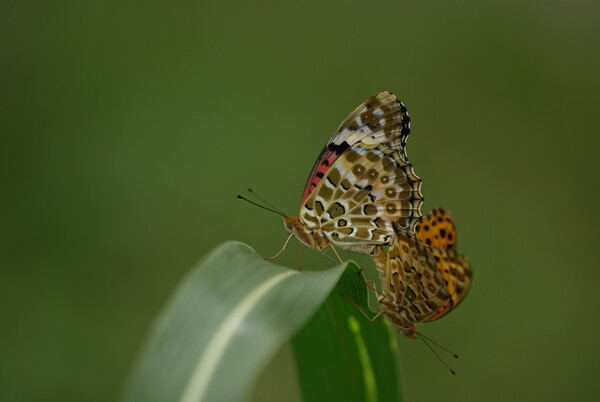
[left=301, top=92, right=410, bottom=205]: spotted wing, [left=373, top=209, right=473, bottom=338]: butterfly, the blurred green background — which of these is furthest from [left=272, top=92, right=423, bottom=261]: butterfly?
the blurred green background

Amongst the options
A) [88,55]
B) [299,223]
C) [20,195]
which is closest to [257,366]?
[299,223]

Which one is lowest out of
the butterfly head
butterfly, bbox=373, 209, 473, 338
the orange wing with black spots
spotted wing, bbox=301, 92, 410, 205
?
the butterfly head

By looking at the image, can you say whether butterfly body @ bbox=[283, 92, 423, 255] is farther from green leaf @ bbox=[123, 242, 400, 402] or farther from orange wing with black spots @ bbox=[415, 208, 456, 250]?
green leaf @ bbox=[123, 242, 400, 402]

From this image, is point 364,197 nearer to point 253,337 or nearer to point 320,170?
point 320,170

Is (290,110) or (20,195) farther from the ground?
(290,110)

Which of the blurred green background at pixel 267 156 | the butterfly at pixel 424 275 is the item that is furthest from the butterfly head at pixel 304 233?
the blurred green background at pixel 267 156

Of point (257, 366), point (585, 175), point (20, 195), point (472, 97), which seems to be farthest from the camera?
point (472, 97)

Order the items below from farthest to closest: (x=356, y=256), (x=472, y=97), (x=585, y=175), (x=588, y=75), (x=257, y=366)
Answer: (x=588, y=75) → (x=472, y=97) → (x=585, y=175) → (x=356, y=256) → (x=257, y=366)

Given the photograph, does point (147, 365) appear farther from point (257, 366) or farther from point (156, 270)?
point (156, 270)
